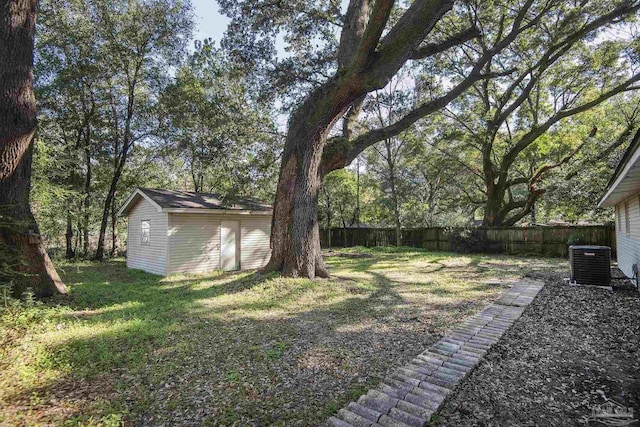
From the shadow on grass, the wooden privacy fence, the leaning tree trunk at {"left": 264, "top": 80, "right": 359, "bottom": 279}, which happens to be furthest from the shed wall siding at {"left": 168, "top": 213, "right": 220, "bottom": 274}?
the wooden privacy fence

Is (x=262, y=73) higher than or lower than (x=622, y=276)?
higher

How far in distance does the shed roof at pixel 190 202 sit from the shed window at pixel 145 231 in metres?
0.94

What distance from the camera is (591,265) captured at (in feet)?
22.9

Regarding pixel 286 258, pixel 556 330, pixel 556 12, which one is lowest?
pixel 556 330

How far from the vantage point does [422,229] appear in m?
18.4

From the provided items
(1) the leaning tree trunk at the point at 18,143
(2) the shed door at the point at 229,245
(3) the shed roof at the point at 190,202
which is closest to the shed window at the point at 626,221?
(3) the shed roof at the point at 190,202

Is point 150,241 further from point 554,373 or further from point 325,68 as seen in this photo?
point 554,373

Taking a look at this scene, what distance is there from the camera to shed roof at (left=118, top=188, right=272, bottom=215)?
9590mm

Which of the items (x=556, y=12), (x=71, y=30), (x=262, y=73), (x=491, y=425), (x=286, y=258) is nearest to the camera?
(x=491, y=425)

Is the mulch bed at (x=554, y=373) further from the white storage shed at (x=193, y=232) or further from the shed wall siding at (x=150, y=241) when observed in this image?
the shed wall siding at (x=150, y=241)

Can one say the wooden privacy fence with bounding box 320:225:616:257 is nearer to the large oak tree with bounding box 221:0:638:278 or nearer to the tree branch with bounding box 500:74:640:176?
the tree branch with bounding box 500:74:640:176

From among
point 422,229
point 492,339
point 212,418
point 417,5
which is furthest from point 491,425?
point 422,229

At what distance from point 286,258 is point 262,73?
219 inches

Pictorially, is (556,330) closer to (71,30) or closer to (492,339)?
(492,339)
